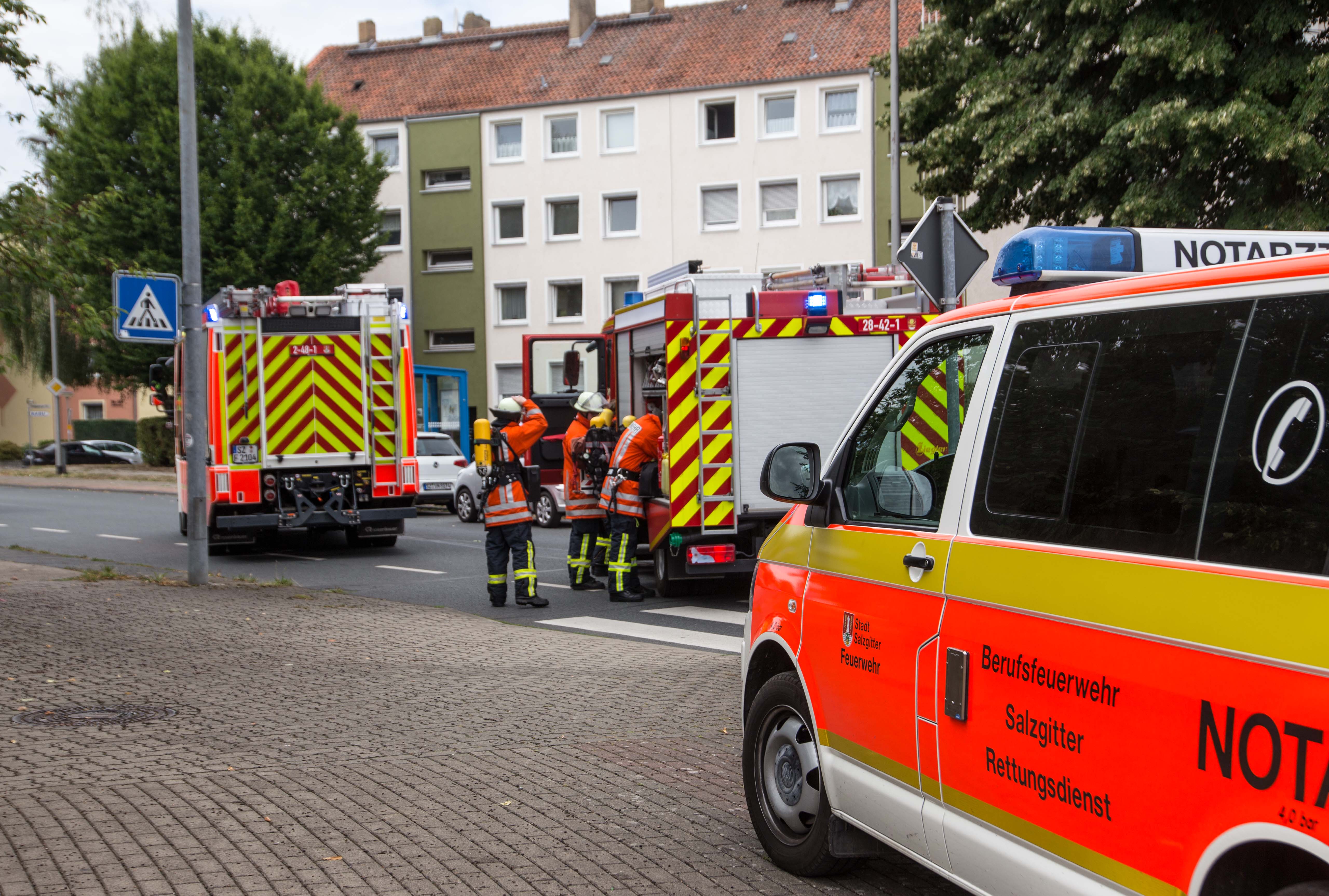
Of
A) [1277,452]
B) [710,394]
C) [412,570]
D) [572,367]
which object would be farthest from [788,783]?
[412,570]

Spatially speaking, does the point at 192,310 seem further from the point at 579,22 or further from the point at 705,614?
the point at 579,22

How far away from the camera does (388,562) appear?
Answer: 15.9 m

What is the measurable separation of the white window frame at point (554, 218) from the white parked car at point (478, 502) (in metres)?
22.7

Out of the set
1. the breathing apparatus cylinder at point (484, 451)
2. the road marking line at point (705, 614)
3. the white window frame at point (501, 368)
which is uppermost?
the white window frame at point (501, 368)

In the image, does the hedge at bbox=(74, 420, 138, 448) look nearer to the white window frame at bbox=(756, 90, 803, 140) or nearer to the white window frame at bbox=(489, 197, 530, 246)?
the white window frame at bbox=(489, 197, 530, 246)

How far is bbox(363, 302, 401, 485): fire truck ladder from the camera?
1625 centimetres

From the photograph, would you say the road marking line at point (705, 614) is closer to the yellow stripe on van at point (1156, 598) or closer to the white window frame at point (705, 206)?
the yellow stripe on van at point (1156, 598)

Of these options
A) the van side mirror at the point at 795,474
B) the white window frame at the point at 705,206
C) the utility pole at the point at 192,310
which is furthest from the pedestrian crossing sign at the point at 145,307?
the white window frame at the point at 705,206

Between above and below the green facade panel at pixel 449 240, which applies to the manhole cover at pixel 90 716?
below

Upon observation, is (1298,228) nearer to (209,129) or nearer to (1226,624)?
(1226,624)

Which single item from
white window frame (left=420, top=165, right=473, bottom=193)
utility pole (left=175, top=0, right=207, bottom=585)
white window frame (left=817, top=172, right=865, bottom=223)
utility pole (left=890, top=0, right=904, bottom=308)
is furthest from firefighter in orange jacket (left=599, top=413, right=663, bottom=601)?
white window frame (left=420, top=165, right=473, bottom=193)

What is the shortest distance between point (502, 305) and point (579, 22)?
10.8m

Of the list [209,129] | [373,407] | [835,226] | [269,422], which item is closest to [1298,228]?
[373,407]

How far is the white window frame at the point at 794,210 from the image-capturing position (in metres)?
→ 41.8
